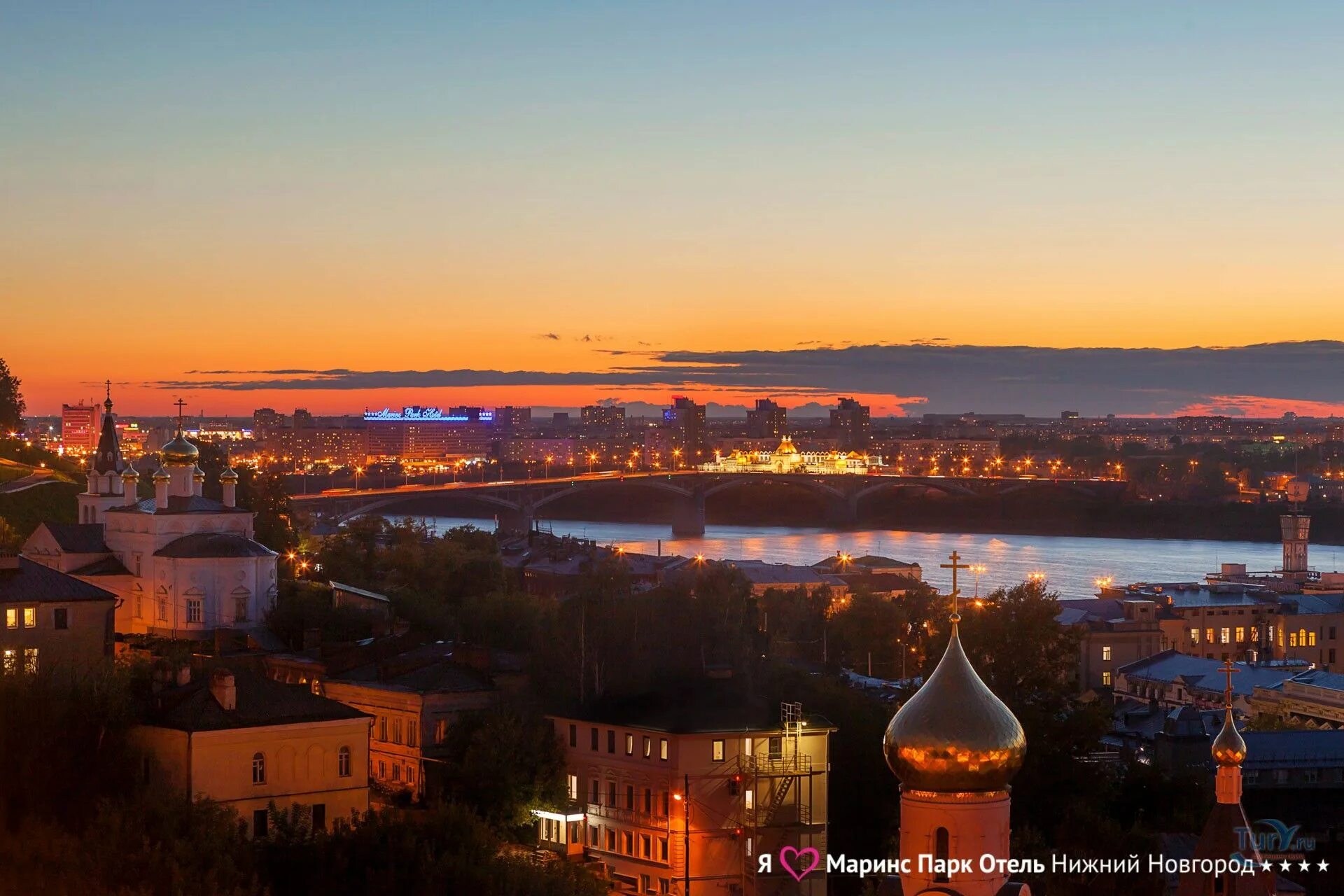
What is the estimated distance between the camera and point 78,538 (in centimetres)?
1938

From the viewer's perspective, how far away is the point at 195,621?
1809 centimetres

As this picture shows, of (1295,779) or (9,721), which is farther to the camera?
(1295,779)

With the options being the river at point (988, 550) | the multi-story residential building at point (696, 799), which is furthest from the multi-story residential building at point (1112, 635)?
the multi-story residential building at point (696, 799)

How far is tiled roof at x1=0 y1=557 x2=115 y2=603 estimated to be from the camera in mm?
14562

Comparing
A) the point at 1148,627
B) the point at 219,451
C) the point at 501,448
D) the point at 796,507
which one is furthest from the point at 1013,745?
the point at 501,448

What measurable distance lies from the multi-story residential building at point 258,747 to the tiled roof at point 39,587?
2829 mm

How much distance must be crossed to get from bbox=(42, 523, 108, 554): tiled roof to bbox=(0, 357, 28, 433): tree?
1386 centimetres

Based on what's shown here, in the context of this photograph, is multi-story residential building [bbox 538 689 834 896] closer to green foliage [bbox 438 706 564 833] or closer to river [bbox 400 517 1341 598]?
green foliage [bbox 438 706 564 833]

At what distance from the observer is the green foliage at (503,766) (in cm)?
1270

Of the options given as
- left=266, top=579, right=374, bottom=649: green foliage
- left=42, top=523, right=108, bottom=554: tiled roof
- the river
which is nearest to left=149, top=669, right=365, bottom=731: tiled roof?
left=266, top=579, right=374, bottom=649: green foliage

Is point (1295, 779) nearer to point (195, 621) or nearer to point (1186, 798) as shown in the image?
point (1186, 798)

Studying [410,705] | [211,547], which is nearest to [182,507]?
[211,547]

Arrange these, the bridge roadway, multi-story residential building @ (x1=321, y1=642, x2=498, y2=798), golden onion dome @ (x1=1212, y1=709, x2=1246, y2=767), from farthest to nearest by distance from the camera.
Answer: the bridge roadway
multi-story residential building @ (x1=321, y1=642, x2=498, y2=798)
golden onion dome @ (x1=1212, y1=709, x2=1246, y2=767)

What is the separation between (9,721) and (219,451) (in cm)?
1618
